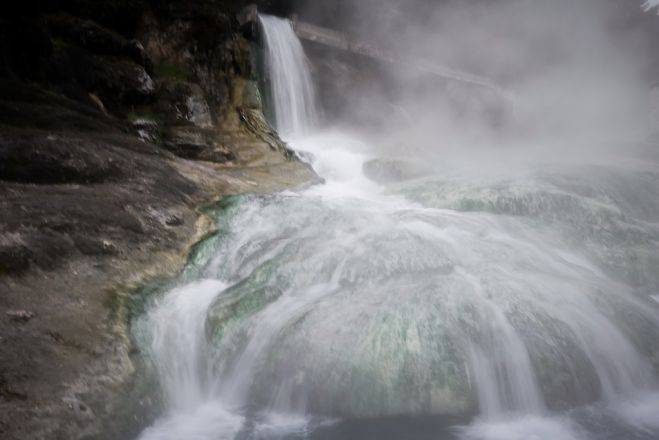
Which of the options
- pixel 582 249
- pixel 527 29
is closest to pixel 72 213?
pixel 582 249

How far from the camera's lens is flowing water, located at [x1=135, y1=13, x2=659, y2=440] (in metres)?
3.54

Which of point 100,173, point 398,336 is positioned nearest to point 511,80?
point 100,173

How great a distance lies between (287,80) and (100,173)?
1077cm

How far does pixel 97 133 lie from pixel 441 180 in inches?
294

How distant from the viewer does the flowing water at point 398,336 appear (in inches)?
139

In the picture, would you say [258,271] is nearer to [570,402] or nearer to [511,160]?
[570,402]

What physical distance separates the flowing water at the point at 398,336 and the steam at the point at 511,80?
29.4 ft

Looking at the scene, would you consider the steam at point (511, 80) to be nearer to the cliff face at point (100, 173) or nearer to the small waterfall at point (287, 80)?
the small waterfall at point (287, 80)

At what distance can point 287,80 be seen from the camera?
15281 mm

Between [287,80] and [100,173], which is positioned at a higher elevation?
[287,80]

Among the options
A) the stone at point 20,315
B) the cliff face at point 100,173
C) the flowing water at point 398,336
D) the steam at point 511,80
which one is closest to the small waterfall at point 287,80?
the cliff face at point 100,173

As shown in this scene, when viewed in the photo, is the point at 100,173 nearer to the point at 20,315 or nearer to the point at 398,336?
the point at 20,315

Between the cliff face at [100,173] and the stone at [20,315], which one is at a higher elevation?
the cliff face at [100,173]

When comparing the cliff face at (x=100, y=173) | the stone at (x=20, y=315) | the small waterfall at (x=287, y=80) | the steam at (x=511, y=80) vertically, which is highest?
the steam at (x=511, y=80)
